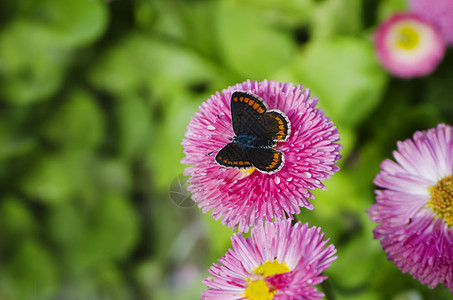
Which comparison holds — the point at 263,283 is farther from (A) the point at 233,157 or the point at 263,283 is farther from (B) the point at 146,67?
(B) the point at 146,67

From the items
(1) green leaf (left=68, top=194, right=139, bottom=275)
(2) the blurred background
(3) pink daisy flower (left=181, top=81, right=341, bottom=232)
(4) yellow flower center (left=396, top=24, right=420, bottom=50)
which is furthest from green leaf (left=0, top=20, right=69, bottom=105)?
(3) pink daisy flower (left=181, top=81, right=341, bottom=232)

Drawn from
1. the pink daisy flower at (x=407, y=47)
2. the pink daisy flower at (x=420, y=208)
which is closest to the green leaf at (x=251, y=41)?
the pink daisy flower at (x=407, y=47)

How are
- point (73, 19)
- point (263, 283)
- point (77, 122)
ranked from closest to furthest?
1. point (263, 283)
2. point (73, 19)
3. point (77, 122)

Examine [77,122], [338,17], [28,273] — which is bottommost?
[28,273]

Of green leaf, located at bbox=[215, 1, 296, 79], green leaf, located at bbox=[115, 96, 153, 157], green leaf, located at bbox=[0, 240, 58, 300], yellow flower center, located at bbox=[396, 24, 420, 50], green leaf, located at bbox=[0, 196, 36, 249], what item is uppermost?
green leaf, located at bbox=[115, 96, 153, 157]

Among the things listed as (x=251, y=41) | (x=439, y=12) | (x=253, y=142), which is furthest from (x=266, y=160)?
(x=251, y=41)

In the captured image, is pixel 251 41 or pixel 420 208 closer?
pixel 420 208

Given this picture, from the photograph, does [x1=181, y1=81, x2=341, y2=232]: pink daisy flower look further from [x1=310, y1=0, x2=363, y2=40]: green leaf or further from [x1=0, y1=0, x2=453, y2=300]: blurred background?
[x1=310, y1=0, x2=363, y2=40]: green leaf

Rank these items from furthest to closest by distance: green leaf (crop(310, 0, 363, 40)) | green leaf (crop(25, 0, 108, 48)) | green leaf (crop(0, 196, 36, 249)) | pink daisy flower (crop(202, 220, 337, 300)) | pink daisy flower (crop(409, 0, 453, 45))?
green leaf (crop(0, 196, 36, 249)) < green leaf (crop(25, 0, 108, 48)) < green leaf (crop(310, 0, 363, 40)) < pink daisy flower (crop(409, 0, 453, 45)) < pink daisy flower (crop(202, 220, 337, 300))
